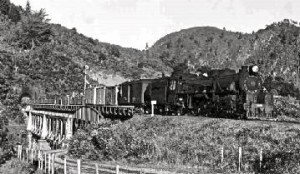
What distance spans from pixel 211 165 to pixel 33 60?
88.4 meters

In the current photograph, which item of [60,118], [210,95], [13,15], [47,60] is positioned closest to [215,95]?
[210,95]

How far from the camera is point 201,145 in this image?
2739cm

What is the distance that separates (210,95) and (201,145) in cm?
929

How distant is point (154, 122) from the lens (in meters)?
38.0

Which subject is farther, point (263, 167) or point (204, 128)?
point (204, 128)

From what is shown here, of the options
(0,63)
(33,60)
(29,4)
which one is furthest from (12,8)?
(0,63)

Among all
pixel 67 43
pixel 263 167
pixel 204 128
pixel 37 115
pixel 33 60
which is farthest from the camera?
pixel 67 43

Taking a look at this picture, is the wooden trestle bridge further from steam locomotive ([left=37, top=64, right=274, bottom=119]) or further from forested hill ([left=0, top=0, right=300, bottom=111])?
forested hill ([left=0, top=0, right=300, bottom=111])

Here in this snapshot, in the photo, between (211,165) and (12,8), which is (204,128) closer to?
(211,165)

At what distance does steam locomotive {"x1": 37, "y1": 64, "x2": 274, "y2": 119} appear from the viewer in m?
33.5

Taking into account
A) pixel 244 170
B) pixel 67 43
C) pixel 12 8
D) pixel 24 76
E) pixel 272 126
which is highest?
pixel 12 8

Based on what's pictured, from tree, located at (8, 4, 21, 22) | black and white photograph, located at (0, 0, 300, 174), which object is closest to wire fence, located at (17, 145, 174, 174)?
black and white photograph, located at (0, 0, 300, 174)

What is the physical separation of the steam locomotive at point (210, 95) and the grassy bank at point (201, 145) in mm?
2526

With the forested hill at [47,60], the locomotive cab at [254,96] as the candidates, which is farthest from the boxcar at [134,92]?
the forested hill at [47,60]
